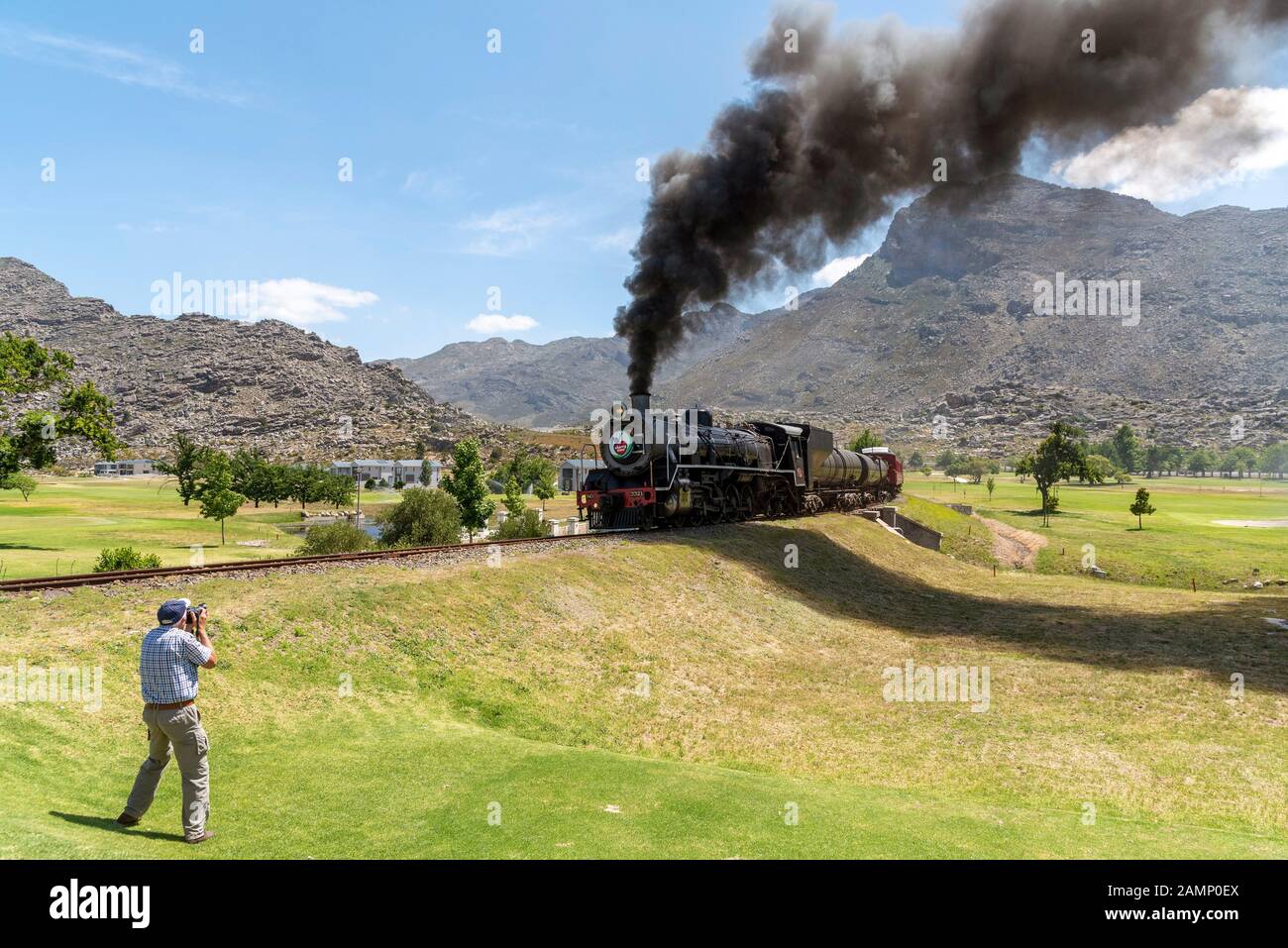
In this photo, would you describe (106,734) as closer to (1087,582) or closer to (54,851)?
(54,851)

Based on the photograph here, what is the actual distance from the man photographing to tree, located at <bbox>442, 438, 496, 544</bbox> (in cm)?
5063

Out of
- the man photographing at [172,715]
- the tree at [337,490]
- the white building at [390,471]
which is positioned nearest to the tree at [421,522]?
the man photographing at [172,715]

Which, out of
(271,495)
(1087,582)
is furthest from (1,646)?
(271,495)

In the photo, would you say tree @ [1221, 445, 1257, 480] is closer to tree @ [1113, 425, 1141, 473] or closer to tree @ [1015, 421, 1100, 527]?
tree @ [1113, 425, 1141, 473]

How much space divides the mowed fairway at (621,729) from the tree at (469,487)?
35.4 m

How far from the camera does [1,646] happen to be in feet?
39.1

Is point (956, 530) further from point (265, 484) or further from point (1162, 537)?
point (265, 484)

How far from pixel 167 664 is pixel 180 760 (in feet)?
3.39

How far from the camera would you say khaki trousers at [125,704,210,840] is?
25.8 ft

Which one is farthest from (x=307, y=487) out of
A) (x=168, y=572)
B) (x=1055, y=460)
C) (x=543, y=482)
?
(x=1055, y=460)

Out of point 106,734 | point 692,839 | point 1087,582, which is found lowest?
point 1087,582

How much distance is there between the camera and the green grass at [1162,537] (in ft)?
152
